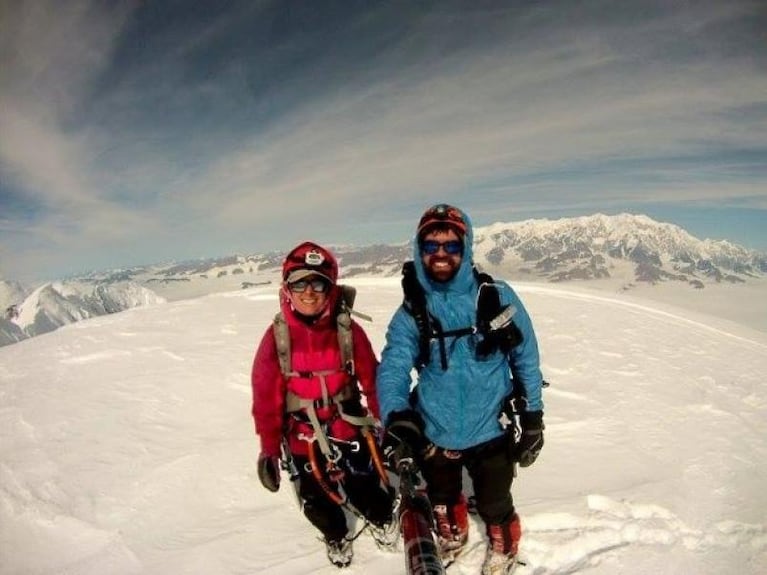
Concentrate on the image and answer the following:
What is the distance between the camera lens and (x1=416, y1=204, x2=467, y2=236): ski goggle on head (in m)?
2.94

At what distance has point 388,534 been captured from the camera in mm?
3514

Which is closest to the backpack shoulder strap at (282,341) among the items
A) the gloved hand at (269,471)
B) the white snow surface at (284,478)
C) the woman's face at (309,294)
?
the woman's face at (309,294)

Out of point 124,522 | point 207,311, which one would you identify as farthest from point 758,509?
point 207,311

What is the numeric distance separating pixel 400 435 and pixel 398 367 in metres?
0.45

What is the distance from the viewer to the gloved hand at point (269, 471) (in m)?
3.35

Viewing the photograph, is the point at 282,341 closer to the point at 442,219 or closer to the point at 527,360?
the point at 442,219

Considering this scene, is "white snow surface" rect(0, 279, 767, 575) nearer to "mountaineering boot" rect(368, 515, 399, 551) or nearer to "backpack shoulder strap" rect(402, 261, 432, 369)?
"mountaineering boot" rect(368, 515, 399, 551)

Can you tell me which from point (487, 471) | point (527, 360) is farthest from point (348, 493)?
point (527, 360)

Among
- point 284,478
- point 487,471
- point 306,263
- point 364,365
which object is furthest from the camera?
point 284,478

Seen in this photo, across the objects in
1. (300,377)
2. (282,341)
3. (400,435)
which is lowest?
(400,435)

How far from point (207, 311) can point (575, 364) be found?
10890mm

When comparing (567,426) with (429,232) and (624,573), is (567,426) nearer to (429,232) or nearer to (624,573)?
(624,573)

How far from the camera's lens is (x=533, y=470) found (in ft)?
15.1

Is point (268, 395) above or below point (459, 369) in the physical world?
below
